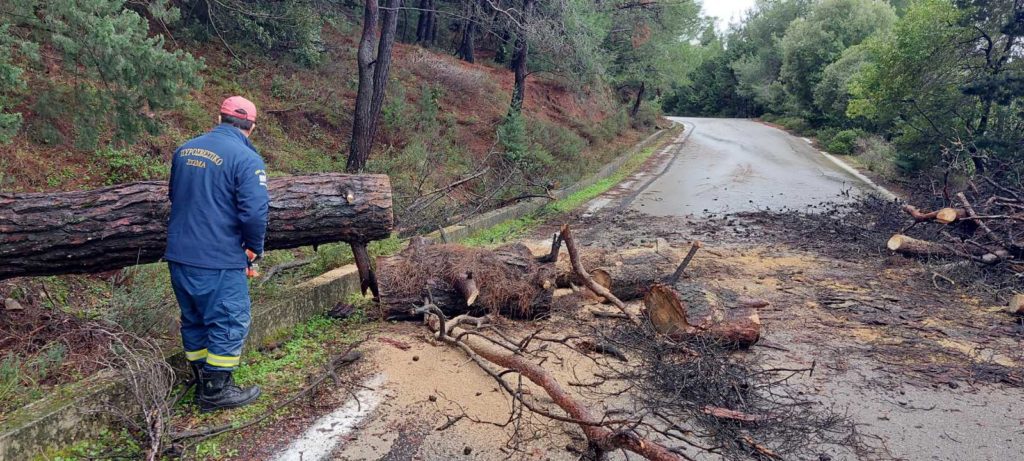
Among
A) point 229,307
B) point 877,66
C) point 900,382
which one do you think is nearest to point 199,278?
point 229,307

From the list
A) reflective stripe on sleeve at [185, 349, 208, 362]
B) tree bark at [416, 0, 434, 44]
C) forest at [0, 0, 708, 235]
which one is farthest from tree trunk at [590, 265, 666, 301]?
tree bark at [416, 0, 434, 44]

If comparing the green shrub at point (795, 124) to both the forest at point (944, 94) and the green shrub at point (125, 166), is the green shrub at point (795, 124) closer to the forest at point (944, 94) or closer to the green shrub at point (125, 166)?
the forest at point (944, 94)

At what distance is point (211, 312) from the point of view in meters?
Answer: 3.78

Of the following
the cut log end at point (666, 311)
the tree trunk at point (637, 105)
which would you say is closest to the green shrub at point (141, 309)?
the cut log end at point (666, 311)

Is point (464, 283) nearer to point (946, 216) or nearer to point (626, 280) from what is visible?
point (626, 280)

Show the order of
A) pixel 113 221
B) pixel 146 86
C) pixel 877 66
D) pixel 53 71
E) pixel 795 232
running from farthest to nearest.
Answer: pixel 877 66
pixel 795 232
pixel 53 71
pixel 146 86
pixel 113 221

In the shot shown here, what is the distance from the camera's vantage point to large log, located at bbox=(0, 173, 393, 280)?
3.78 meters

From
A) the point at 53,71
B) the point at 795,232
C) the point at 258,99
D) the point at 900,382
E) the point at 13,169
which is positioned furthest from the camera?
the point at 258,99

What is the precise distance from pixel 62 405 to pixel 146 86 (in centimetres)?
373

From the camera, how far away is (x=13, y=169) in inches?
252

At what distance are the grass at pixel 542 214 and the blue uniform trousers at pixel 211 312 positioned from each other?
4.73m

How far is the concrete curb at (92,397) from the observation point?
3.00 m

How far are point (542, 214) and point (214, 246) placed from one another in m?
8.03

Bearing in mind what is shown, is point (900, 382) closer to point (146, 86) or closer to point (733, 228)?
point (733, 228)
